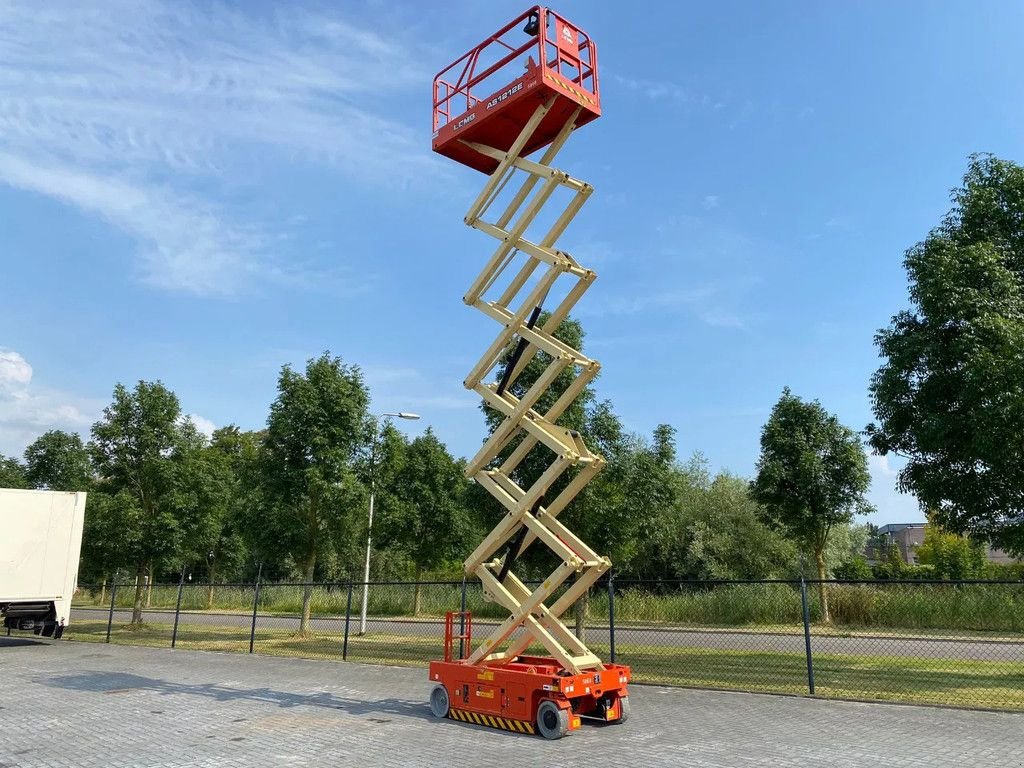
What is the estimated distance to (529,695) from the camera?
827 centimetres

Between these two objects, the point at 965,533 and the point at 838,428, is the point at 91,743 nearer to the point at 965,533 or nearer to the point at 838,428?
the point at 965,533

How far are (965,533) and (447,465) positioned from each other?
22.5 metres

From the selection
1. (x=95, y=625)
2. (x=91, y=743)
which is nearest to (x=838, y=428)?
(x=91, y=743)

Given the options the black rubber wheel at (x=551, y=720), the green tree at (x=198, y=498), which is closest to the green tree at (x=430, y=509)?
the green tree at (x=198, y=498)

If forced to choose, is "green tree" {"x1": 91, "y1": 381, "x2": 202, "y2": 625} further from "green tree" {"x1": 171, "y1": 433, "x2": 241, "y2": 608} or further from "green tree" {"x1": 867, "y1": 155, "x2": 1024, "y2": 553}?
"green tree" {"x1": 867, "y1": 155, "x2": 1024, "y2": 553}

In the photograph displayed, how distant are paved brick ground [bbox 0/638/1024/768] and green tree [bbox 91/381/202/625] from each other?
11.2m

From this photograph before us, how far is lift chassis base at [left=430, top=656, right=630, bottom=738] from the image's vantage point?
8.08 meters

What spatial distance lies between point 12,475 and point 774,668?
44283 millimetres

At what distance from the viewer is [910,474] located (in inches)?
508

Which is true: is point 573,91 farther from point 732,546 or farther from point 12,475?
point 12,475

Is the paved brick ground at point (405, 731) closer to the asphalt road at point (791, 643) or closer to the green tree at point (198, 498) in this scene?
the asphalt road at point (791, 643)

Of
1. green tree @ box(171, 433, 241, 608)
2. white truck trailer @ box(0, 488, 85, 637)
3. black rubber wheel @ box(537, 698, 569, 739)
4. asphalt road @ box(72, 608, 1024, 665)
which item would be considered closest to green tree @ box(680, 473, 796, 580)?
asphalt road @ box(72, 608, 1024, 665)

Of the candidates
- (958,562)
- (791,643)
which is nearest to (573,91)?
(791,643)

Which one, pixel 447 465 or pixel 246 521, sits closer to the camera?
pixel 246 521
